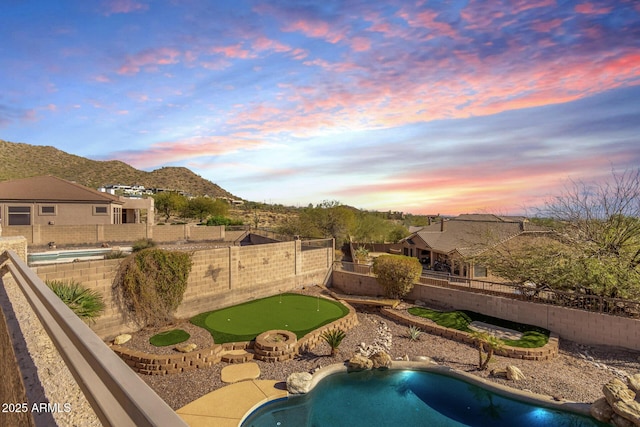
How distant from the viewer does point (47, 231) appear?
A: 2472 centimetres

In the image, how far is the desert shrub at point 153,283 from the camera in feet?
43.7

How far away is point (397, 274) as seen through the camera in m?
18.5

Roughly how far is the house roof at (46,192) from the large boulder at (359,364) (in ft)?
93.2

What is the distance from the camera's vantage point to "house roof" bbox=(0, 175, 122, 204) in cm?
2727

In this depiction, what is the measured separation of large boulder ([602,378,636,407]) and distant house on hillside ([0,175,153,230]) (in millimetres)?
34975

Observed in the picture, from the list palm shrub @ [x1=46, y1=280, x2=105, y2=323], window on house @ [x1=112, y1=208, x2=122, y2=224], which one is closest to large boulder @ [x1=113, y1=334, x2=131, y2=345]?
palm shrub @ [x1=46, y1=280, x2=105, y2=323]

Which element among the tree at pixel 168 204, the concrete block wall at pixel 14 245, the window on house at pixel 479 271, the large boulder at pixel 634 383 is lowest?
the large boulder at pixel 634 383

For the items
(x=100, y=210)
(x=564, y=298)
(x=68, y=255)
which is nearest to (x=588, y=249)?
(x=564, y=298)

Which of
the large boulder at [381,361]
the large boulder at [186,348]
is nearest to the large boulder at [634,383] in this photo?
the large boulder at [381,361]

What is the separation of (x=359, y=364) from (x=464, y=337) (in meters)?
5.33

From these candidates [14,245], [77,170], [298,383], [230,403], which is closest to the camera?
[14,245]

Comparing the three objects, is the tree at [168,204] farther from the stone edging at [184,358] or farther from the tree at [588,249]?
the tree at [588,249]

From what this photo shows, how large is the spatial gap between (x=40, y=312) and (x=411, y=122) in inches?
707

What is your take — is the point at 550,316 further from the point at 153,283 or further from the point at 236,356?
the point at 153,283
